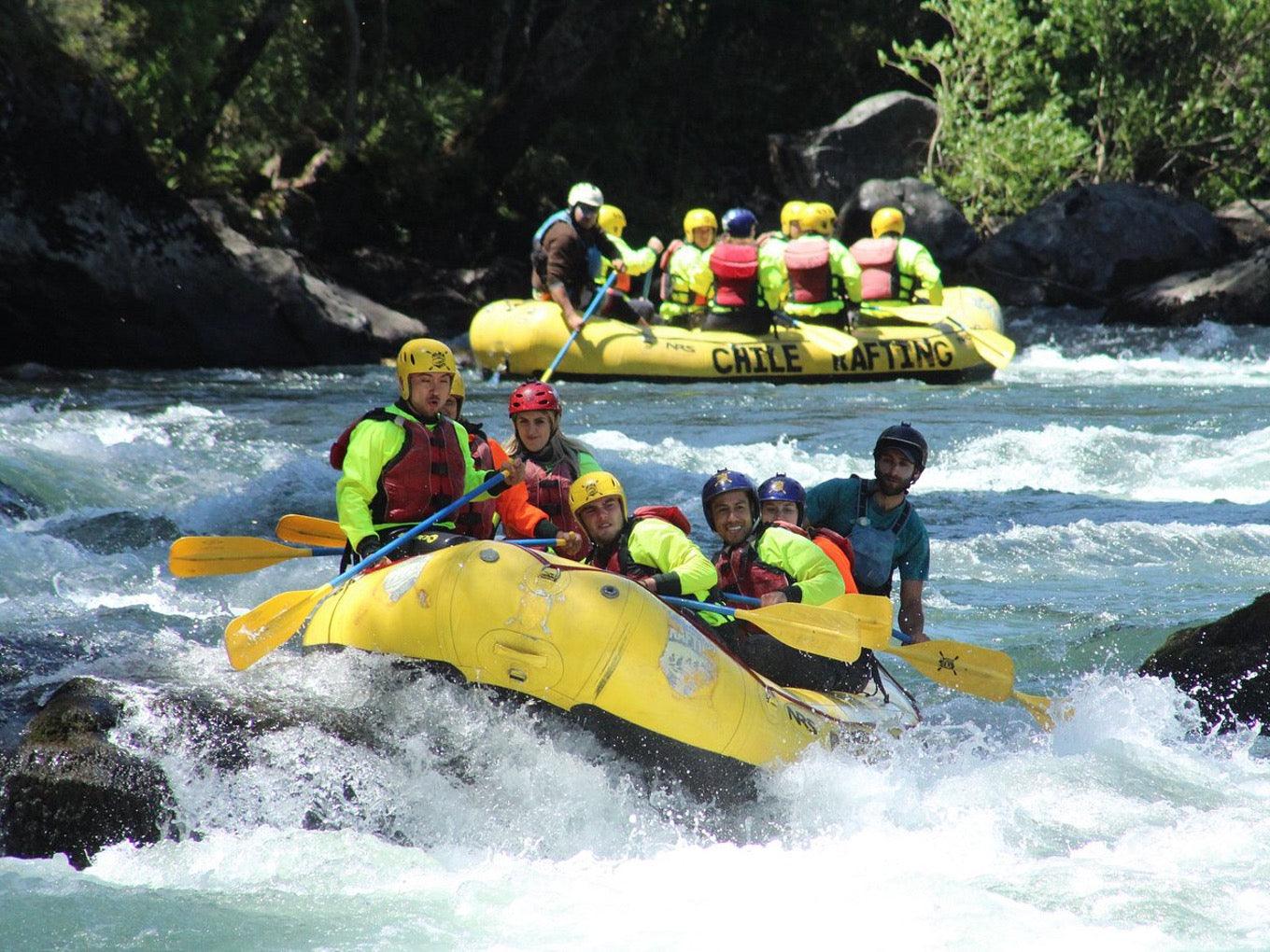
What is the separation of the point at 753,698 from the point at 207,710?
1.58m

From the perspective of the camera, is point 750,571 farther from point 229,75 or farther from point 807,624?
point 229,75

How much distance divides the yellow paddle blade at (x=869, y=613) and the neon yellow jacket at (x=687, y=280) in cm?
869

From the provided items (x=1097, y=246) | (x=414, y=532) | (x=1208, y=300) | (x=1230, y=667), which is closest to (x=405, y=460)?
(x=414, y=532)

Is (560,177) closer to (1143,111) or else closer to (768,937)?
(1143,111)

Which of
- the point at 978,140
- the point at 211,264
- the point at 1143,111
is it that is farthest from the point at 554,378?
the point at 1143,111

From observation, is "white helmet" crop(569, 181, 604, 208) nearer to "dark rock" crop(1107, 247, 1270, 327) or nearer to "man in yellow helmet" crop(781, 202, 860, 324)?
"man in yellow helmet" crop(781, 202, 860, 324)

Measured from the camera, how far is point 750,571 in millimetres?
5168

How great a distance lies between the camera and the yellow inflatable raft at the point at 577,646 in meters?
4.33

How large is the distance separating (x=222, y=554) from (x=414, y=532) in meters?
0.94

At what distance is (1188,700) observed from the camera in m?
5.42

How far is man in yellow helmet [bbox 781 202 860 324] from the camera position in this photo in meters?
13.5

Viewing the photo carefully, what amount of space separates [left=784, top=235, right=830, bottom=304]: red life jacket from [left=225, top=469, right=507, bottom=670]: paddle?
29.2 ft

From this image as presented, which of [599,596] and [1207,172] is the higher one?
[1207,172]

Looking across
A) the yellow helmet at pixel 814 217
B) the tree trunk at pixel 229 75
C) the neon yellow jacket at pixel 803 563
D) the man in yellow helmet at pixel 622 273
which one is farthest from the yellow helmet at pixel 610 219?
the neon yellow jacket at pixel 803 563
